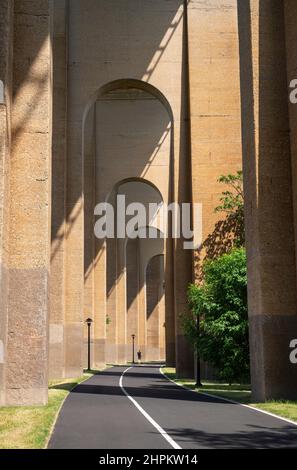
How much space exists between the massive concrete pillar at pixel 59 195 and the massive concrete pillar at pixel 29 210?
1589 centimetres

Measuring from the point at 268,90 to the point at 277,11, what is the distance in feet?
7.73

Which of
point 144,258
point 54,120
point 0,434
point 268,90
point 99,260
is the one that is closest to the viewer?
point 0,434

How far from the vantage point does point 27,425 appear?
11.9m

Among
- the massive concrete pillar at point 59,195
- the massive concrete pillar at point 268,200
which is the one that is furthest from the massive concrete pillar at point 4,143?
the massive concrete pillar at point 59,195

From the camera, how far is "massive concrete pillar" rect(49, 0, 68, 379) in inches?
1272

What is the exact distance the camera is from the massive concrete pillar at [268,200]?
1741cm

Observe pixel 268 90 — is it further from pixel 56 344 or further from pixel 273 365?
pixel 56 344

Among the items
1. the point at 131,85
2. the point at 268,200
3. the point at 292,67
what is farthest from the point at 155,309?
the point at 292,67

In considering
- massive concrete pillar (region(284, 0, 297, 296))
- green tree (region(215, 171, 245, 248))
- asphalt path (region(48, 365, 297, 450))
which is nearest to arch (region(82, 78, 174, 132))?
green tree (region(215, 171, 245, 248))

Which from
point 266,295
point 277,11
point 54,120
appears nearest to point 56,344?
point 54,120

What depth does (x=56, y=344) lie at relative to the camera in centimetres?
3247

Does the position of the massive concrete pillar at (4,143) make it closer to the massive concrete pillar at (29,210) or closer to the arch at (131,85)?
the massive concrete pillar at (29,210)

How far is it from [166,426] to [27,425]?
8.03ft

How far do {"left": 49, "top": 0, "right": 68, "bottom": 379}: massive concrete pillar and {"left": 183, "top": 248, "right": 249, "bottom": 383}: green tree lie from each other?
9.47 meters
